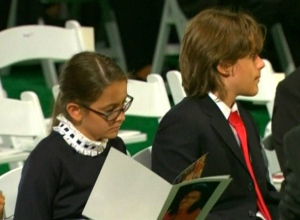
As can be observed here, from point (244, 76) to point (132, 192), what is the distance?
0.81 metres

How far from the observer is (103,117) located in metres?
3.02

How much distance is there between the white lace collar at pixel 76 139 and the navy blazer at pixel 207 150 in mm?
286

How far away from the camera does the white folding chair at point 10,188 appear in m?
3.09

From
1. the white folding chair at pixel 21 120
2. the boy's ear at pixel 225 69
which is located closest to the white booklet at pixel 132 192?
the boy's ear at pixel 225 69

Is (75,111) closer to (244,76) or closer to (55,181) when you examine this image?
(55,181)

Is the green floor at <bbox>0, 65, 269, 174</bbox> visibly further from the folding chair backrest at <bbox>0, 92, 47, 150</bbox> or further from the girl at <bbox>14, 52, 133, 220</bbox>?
the girl at <bbox>14, 52, 133, 220</bbox>

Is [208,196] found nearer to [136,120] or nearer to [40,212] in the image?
[40,212]

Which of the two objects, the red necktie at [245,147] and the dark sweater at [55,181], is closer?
the dark sweater at [55,181]

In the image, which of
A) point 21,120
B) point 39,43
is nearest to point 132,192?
point 21,120

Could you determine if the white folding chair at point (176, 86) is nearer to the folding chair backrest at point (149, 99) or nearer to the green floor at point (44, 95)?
the folding chair backrest at point (149, 99)

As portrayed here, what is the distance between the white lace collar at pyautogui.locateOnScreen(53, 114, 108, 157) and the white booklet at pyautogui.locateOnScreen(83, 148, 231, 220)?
28 cm

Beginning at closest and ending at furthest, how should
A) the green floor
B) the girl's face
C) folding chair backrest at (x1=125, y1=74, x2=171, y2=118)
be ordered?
the girl's face, folding chair backrest at (x1=125, y1=74, x2=171, y2=118), the green floor

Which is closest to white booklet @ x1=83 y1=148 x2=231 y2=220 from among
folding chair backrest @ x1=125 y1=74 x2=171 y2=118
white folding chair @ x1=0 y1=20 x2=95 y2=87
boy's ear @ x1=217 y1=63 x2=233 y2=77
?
boy's ear @ x1=217 y1=63 x2=233 y2=77

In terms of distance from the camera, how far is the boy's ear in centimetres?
336
